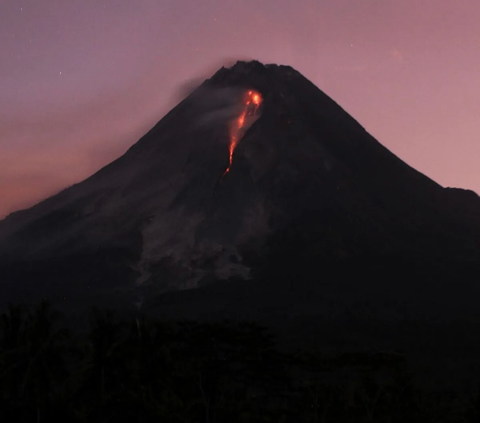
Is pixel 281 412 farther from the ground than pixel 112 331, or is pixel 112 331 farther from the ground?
pixel 112 331

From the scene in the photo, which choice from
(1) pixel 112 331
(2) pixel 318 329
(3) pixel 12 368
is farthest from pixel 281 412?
(2) pixel 318 329

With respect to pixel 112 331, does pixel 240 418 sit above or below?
below

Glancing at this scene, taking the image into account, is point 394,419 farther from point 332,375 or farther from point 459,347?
point 459,347

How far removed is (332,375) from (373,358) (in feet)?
27.6

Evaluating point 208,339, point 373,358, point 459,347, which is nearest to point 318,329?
point 459,347

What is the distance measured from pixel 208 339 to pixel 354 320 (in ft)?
274

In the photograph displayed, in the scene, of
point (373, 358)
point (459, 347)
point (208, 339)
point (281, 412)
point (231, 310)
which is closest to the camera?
point (281, 412)

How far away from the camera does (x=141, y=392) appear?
239 ft

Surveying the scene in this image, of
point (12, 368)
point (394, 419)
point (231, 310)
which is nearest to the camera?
point (12, 368)

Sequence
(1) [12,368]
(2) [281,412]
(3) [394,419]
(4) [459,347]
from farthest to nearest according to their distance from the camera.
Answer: (4) [459,347] → (2) [281,412] → (3) [394,419] → (1) [12,368]

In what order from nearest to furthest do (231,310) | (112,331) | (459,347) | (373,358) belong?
(112,331)
(373,358)
(459,347)
(231,310)

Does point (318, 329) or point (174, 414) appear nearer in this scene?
point (174, 414)

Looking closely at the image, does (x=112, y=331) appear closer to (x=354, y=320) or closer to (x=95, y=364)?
(x=95, y=364)

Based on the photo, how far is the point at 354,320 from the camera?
197 meters
